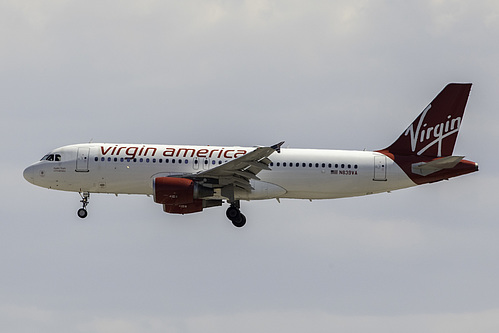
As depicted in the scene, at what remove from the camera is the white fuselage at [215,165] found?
66.2 metres

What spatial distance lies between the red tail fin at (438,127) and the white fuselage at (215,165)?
2.03m

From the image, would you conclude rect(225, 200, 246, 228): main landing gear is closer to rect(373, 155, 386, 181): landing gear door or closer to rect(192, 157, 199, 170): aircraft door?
rect(192, 157, 199, 170): aircraft door

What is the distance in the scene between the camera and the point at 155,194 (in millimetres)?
64750

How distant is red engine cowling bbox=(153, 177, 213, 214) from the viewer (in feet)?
212

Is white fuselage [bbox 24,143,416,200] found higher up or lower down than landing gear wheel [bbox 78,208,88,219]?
higher up

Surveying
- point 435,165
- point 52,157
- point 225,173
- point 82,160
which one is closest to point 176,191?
point 225,173

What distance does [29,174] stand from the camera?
6825 centimetres

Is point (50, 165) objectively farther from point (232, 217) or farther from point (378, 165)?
point (378, 165)

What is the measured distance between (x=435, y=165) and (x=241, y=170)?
38.9ft

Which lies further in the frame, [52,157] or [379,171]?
[52,157]

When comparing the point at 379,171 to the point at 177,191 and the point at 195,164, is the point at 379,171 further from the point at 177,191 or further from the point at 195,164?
the point at 177,191

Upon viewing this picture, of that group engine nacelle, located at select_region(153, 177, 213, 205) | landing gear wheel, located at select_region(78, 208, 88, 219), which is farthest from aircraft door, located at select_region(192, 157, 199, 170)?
landing gear wheel, located at select_region(78, 208, 88, 219)

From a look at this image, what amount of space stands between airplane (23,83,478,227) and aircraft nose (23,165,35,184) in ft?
0.20

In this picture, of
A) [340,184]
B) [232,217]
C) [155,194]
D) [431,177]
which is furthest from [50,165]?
[431,177]
